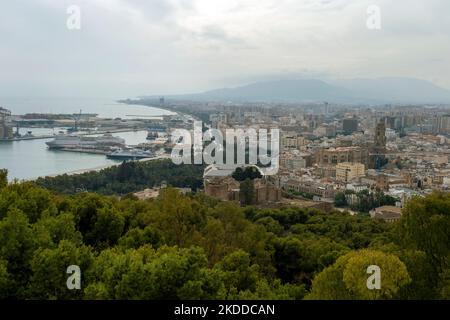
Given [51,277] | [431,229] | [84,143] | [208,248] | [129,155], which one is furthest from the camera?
[84,143]

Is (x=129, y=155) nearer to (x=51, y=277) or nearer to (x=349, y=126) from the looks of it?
(x=349, y=126)

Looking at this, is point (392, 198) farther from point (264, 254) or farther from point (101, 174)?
point (264, 254)

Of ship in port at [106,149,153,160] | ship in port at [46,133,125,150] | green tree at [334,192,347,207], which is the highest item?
ship in port at [46,133,125,150]

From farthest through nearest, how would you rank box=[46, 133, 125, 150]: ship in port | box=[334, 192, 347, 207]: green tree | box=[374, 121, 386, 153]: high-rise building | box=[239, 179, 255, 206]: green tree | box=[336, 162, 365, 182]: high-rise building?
box=[46, 133, 125, 150]: ship in port, box=[374, 121, 386, 153]: high-rise building, box=[336, 162, 365, 182]: high-rise building, box=[334, 192, 347, 207]: green tree, box=[239, 179, 255, 206]: green tree

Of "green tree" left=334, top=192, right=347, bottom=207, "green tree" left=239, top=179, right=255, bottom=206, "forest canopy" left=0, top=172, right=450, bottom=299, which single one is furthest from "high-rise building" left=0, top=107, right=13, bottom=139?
"forest canopy" left=0, top=172, right=450, bottom=299

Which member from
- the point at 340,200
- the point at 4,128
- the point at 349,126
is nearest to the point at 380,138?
the point at 340,200

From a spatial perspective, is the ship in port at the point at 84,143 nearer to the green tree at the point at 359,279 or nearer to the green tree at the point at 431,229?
the green tree at the point at 431,229

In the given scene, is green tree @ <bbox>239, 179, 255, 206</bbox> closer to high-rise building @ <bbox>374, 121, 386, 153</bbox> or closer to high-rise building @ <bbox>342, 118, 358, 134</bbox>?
high-rise building @ <bbox>374, 121, 386, 153</bbox>

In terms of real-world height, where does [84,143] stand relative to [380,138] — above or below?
below
